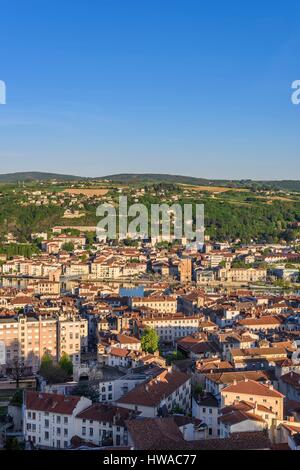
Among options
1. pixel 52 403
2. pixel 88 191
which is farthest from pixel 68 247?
pixel 52 403

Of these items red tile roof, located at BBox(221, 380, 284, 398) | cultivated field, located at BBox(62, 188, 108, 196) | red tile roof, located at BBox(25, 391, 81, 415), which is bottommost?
red tile roof, located at BBox(25, 391, 81, 415)

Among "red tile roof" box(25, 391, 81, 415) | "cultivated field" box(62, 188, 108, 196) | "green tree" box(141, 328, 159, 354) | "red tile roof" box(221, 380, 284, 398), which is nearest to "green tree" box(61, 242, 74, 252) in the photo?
"cultivated field" box(62, 188, 108, 196)

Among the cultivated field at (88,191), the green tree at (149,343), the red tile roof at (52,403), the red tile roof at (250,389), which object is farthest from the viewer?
the cultivated field at (88,191)

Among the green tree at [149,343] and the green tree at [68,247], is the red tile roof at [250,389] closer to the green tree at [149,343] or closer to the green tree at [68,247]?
the green tree at [149,343]

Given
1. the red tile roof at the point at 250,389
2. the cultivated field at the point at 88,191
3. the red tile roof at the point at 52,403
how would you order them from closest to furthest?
1. the red tile roof at the point at 52,403
2. the red tile roof at the point at 250,389
3. the cultivated field at the point at 88,191

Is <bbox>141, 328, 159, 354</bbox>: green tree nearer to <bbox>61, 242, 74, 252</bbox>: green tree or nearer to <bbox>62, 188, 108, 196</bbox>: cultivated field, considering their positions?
<bbox>61, 242, 74, 252</bbox>: green tree

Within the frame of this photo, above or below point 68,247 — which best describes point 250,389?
above

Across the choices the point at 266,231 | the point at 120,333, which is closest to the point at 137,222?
the point at 266,231

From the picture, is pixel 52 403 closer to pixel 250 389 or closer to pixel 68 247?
pixel 250 389

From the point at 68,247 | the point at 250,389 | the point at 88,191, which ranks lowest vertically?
the point at 68,247

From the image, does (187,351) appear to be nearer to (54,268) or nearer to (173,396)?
(173,396)

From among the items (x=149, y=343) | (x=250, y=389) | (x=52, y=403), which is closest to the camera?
(x=52, y=403)

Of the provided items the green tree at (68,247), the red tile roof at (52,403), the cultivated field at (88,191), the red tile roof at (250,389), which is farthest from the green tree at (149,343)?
the cultivated field at (88,191)
